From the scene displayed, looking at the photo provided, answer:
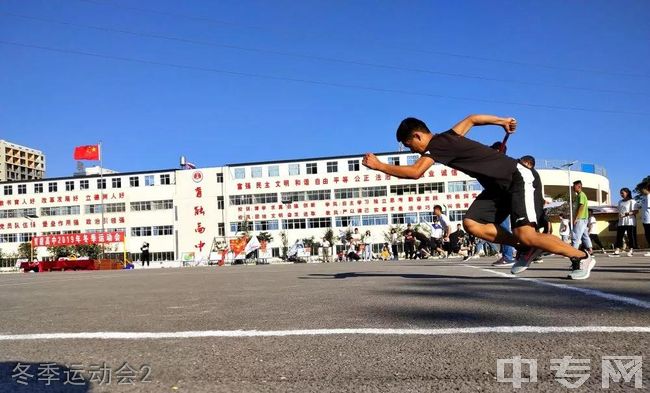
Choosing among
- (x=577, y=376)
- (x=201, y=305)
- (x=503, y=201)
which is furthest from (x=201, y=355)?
(x=503, y=201)

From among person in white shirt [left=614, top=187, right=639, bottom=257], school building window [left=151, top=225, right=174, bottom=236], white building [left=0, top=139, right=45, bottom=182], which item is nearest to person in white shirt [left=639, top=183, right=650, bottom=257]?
person in white shirt [left=614, top=187, right=639, bottom=257]

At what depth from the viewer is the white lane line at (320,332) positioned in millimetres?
2814

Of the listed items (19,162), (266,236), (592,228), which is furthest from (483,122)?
(19,162)

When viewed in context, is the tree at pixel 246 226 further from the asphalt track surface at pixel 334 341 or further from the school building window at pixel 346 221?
the asphalt track surface at pixel 334 341

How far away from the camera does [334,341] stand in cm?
275

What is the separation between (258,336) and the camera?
2.99 metres

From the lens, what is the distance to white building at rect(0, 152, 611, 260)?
195 feet

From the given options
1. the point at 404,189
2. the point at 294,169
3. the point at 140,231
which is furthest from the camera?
the point at 140,231

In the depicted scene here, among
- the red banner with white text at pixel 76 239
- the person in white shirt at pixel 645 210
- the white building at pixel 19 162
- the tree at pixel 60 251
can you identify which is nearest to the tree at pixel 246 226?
the red banner with white text at pixel 76 239

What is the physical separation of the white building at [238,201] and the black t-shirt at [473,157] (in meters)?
52.8

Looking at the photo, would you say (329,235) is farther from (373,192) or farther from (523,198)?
(523,198)

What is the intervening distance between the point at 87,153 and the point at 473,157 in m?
70.0

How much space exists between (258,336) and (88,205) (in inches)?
2786

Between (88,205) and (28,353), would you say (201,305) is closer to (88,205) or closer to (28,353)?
(28,353)
